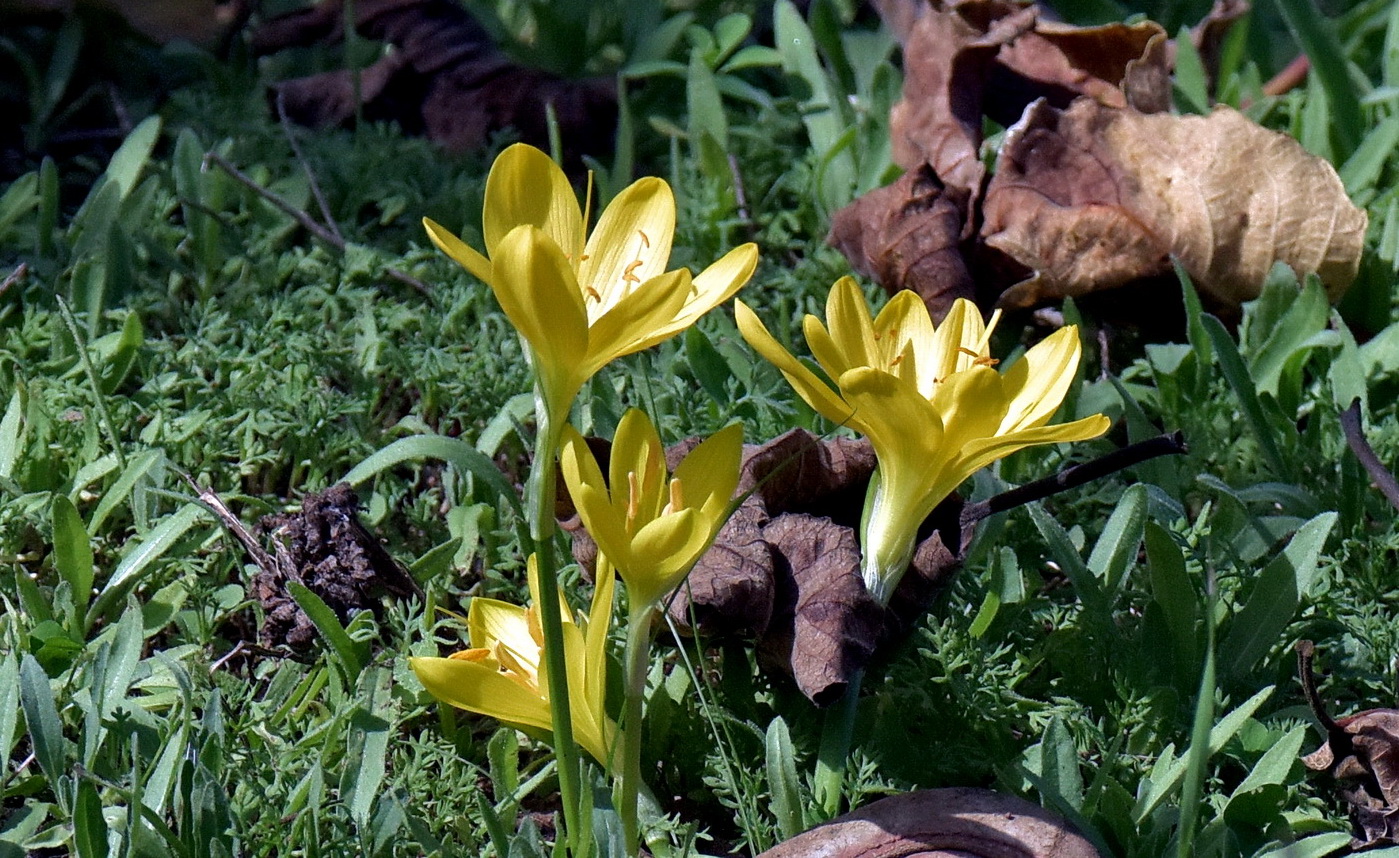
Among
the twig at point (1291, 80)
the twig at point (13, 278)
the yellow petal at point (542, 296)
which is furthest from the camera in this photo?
the twig at point (1291, 80)

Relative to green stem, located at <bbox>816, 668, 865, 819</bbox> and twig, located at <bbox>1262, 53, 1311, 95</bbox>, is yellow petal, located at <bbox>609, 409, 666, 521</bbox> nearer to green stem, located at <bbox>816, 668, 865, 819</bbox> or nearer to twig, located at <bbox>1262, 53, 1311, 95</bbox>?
green stem, located at <bbox>816, 668, 865, 819</bbox>

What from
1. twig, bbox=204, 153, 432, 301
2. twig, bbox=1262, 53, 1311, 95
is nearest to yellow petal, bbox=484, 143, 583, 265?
twig, bbox=204, 153, 432, 301

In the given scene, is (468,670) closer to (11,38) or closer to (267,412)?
(267,412)

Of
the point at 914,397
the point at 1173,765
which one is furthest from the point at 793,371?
the point at 1173,765

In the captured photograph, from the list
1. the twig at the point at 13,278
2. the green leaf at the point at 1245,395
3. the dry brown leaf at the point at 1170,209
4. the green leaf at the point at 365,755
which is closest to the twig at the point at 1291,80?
the dry brown leaf at the point at 1170,209

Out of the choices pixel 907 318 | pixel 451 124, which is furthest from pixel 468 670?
→ pixel 451 124

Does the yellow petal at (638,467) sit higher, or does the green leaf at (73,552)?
the yellow petal at (638,467)

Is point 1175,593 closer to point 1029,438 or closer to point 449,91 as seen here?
point 1029,438

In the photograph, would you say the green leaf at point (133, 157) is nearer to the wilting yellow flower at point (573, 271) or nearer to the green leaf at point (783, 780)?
the wilting yellow flower at point (573, 271)
